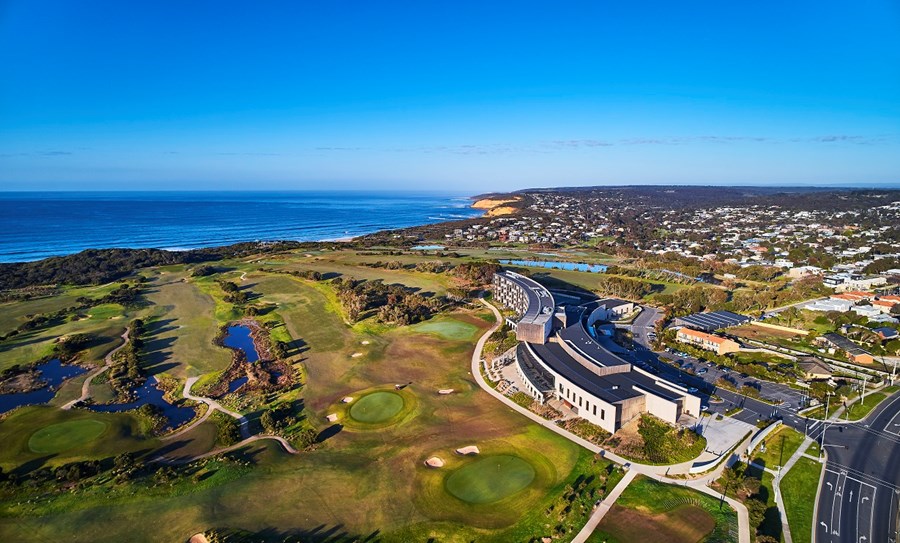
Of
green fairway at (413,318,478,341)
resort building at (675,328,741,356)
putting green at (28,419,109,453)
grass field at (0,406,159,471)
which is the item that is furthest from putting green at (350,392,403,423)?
resort building at (675,328,741,356)

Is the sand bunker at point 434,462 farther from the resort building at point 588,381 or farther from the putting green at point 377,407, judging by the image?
the resort building at point 588,381

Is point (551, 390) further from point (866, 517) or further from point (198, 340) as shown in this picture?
point (198, 340)

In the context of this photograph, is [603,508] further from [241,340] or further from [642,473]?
[241,340]

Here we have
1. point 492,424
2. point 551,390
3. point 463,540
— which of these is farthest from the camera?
point 551,390

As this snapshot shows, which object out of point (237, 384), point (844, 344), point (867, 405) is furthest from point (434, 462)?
point (844, 344)

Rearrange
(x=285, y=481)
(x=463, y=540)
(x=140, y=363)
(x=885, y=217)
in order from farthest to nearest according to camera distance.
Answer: (x=885, y=217) → (x=140, y=363) → (x=285, y=481) → (x=463, y=540)

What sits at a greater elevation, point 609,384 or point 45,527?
point 609,384

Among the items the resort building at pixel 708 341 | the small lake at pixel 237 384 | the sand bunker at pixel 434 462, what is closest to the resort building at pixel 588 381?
the resort building at pixel 708 341

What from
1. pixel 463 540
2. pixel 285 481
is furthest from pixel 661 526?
pixel 285 481
